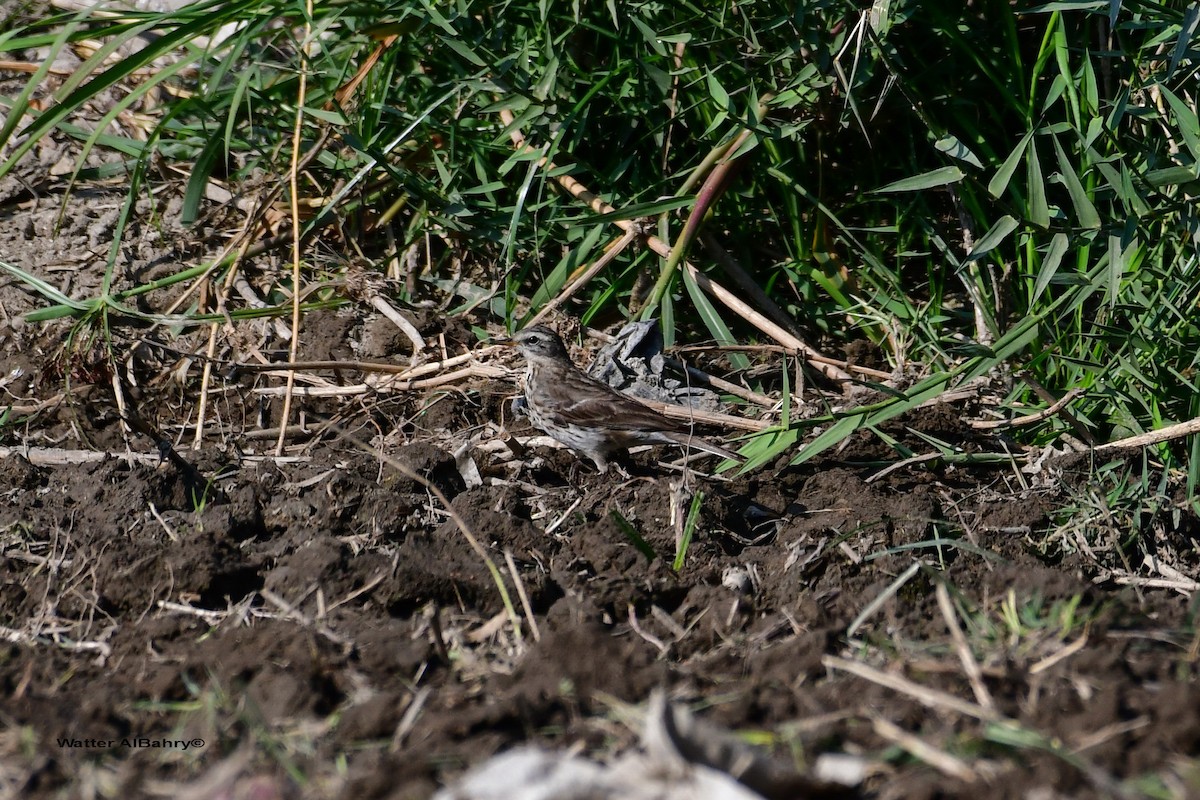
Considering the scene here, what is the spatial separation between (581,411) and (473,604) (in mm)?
1617

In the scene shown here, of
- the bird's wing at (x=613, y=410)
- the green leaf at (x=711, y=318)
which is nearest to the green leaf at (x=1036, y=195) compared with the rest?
the green leaf at (x=711, y=318)

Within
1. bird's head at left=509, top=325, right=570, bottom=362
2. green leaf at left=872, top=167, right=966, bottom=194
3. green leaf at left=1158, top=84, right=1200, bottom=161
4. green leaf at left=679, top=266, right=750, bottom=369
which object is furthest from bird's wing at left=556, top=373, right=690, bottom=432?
green leaf at left=1158, top=84, right=1200, bottom=161

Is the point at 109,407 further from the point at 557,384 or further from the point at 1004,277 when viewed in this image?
the point at 1004,277

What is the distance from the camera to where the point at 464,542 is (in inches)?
172

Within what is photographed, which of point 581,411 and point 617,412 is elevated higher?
point 581,411

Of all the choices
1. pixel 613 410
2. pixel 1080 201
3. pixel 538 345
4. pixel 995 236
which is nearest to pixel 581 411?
pixel 613 410

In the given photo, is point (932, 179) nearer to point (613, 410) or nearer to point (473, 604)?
point (613, 410)

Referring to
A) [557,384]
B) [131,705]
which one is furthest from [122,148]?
[131,705]

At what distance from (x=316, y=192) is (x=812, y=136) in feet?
8.43

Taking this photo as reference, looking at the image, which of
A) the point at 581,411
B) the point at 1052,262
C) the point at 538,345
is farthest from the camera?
the point at 538,345

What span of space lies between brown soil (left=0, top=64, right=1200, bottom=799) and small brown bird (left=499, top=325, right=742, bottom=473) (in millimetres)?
134

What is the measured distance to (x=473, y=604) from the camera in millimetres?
4012

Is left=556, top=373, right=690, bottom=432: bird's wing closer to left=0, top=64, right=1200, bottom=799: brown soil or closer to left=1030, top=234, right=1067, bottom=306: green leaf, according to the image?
left=0, top=64, right=1200, bottom=799: brown soil

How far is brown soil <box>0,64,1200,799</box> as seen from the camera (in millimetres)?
2799
